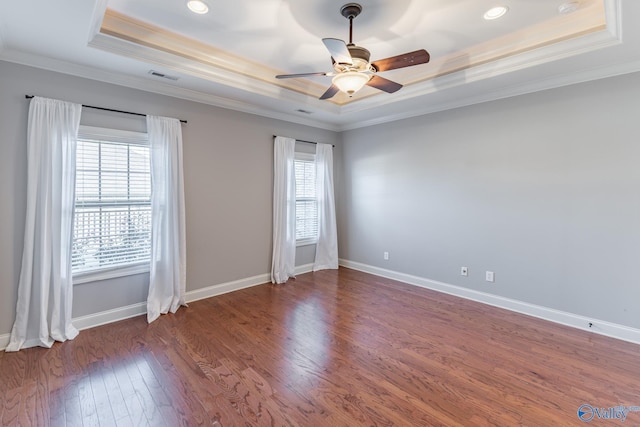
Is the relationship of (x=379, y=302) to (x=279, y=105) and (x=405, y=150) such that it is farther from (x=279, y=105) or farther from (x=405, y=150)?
(x=279, y=105)

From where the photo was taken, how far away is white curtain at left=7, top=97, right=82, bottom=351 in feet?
9.09

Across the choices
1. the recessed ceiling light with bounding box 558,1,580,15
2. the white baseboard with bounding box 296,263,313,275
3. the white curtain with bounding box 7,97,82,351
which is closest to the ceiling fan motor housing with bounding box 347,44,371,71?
the recessed ceiling light with bounding box 558,1,580,15

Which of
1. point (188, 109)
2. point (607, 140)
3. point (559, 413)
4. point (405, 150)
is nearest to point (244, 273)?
point (188, 109)

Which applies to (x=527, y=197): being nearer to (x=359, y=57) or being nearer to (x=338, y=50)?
(x=359, y=57)

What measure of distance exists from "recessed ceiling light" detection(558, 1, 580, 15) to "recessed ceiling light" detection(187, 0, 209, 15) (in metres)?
2.96

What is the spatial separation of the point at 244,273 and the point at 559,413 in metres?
3.77

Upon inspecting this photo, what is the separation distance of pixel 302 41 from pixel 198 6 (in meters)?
1.02

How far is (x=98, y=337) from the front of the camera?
3000 millimetres

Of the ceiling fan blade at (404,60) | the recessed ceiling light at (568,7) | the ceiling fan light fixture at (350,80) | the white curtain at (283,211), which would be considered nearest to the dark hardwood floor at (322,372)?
the white curtain at (283,211)

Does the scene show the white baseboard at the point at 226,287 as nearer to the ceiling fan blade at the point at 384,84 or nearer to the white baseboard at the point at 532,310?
the white baseboard at the point at 532,310

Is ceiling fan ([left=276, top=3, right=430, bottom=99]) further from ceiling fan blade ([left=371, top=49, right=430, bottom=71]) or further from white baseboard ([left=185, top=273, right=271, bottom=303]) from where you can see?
white baseboard ([left=185, top=273, right=271, bottom=303])

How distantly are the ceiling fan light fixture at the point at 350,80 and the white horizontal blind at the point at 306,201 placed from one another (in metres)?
2.71

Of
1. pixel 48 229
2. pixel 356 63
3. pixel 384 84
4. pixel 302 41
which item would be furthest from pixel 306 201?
pixel 48 229

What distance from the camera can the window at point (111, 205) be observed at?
3.11 metres
